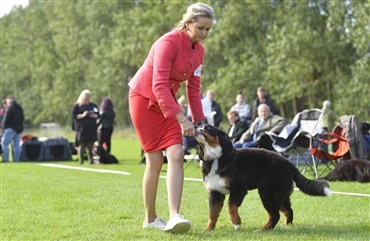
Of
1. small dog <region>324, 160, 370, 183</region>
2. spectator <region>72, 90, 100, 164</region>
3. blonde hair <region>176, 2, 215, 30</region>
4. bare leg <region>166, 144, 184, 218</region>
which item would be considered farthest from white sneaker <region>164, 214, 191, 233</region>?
spectator <region>72, 90, 100, 164</region>

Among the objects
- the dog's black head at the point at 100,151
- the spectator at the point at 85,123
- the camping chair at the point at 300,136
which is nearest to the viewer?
the camping chair at the point at 300,136

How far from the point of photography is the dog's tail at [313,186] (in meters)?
5.57

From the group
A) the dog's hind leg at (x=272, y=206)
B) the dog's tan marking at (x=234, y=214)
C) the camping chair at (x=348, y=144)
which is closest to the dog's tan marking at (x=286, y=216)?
the dog's hind leg at (x=272, y=206)

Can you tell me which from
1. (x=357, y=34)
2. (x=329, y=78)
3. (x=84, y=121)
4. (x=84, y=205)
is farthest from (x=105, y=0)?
(x=84, y=205)

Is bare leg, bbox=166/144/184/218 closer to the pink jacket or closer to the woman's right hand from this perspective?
the woman's right hand

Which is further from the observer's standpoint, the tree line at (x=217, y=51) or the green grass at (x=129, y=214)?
the tree line at (x=217, y=51)

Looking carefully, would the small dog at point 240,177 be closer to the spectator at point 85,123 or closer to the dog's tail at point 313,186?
the dog's tail at point 313,186

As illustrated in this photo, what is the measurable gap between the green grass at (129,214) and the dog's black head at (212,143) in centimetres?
63

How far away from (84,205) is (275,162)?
8.67 feet

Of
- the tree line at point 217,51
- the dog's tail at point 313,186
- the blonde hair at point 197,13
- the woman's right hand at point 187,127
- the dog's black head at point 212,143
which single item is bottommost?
the dog's tail at point 313,186

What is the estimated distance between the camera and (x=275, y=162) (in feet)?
18.6

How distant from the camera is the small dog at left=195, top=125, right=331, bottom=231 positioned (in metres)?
5.46

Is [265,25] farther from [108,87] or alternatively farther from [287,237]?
[287,237]

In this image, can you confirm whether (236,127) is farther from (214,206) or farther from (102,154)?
(214,206)
